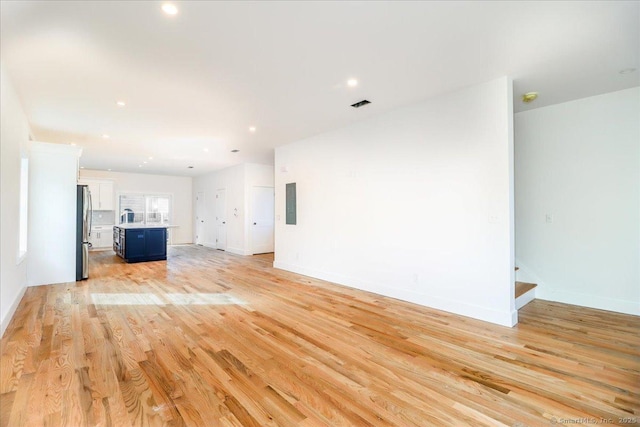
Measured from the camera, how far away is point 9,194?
10.7 ft

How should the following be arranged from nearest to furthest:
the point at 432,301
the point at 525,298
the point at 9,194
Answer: the point at 9,194 < the point at 432,301 < the point at 525,298

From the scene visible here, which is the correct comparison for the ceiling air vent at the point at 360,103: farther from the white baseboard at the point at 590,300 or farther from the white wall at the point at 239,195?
the white wall at the point at 239,195

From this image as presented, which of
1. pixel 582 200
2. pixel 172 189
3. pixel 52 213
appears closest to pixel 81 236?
pixel 52 213

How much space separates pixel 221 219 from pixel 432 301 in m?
7.68

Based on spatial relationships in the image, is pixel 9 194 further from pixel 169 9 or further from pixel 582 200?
pixel 582 200

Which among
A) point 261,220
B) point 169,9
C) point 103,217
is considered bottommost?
point 261,220

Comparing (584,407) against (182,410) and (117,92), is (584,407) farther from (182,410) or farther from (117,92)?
(117,92)

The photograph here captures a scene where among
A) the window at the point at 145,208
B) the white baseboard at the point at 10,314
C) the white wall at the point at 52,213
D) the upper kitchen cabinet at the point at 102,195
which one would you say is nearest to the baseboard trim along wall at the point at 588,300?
the white baseboard at the point at 10,314

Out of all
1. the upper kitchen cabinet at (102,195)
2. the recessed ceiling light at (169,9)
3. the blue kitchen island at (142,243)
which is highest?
the recessed ceiling light at (169,9)

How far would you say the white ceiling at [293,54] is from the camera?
2213mm

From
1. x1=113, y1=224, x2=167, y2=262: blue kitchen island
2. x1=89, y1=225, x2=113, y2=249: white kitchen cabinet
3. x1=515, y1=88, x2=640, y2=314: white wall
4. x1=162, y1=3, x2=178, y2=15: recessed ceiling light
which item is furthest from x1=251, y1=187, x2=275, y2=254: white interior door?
x1=162, y1=3, x2=178, y2=15: recessed ceiling light

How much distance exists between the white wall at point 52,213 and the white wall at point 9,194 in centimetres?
112

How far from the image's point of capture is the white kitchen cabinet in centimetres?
981

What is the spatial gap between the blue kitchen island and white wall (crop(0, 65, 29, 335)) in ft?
10.3
